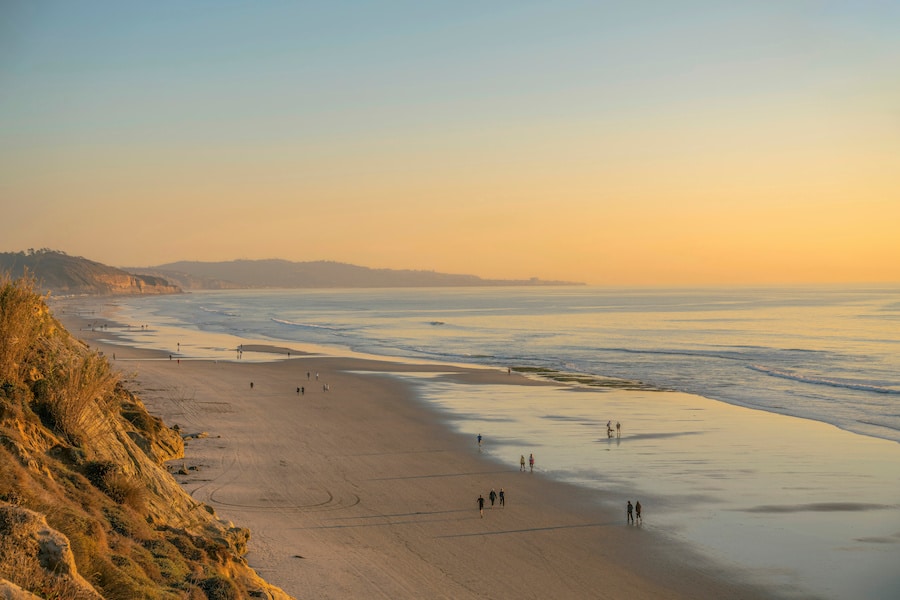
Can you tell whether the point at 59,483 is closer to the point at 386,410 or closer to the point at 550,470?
the point at 550,470

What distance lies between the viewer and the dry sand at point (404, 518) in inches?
680

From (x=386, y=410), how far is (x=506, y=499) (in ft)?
58.7

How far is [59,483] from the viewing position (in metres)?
10.1

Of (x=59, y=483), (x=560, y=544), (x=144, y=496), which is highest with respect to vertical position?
(x=59, y=483)

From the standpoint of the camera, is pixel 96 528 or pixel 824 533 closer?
pixel 96 528

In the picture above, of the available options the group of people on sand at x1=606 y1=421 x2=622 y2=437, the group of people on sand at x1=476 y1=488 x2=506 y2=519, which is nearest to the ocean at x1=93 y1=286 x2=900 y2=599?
the group of people on sand at x1=606 y1=421 x2=622 y2=437

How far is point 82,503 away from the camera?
9.95 meters

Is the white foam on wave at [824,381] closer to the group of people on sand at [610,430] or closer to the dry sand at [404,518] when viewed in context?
the group of people on sand at [610,430]

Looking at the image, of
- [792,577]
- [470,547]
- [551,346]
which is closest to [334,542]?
[470,547]

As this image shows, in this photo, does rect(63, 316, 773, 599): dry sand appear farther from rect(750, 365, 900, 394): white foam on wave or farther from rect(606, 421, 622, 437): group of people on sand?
rect(750, 365, 900, 394): white foam on wave

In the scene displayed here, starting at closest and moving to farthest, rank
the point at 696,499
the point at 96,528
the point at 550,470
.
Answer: the point at 96,528 < the point at 696,499 < the point at 550,470

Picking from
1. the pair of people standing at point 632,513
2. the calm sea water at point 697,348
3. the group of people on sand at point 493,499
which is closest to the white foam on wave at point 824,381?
the calm sea water at point 697,348

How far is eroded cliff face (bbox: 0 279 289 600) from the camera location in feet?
22.7

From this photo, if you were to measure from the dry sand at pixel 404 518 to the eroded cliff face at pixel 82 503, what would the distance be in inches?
64.8
